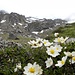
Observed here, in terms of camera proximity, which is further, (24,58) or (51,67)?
(24,58)

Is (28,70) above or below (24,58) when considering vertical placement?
below

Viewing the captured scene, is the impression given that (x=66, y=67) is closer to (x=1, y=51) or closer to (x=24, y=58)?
(x=24, y=58)

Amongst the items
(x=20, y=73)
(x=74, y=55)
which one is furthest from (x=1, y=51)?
(x=74, y=55)

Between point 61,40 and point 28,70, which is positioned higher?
point 61,40

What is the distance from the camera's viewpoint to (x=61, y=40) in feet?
24.3

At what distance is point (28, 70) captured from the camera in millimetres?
5746

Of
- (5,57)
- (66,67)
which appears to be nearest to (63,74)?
(66,67)

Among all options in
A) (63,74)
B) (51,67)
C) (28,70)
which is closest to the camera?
(28,70)

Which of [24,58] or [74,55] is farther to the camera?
[24,58]

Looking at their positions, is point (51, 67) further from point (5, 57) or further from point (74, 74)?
point (5, 57)

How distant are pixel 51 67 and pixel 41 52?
110 cm

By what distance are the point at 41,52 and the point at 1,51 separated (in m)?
1.53

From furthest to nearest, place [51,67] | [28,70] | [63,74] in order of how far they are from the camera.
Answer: [51,67], [63,74], [28,70]

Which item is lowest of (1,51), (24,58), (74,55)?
(74,55)
